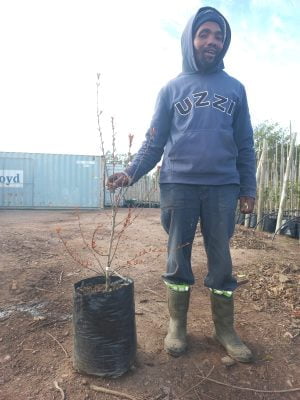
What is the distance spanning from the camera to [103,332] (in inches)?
73.9

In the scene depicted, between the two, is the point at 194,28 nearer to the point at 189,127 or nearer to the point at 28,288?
the point at 189,127

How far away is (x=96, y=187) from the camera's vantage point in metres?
17.0

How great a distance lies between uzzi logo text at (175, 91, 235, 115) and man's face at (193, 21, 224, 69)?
24 centimetres

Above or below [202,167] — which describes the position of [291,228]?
below

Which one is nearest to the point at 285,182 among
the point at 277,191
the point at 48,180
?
the point at 277,191

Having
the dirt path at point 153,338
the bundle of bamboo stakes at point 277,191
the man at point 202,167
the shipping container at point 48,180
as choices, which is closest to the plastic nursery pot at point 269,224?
the bundle of bamboo stakes at point 277,191

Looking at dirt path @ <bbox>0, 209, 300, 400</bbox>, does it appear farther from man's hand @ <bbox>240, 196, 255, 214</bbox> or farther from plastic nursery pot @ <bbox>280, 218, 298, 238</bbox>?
plastic nursery pot @ <bbox>280, 218, 298, 238</bbox>

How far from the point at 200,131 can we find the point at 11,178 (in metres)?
15.7

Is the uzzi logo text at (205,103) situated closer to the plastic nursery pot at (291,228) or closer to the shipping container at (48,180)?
the plastic nursery pot at (291,228)

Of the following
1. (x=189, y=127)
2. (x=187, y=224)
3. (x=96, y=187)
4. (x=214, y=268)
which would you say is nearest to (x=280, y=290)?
(x=214, y=268)

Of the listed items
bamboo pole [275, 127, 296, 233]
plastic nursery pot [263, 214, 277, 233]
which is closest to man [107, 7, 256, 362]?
bamboo pole [275, 127, 296, 233]

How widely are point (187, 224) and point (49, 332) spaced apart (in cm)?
125

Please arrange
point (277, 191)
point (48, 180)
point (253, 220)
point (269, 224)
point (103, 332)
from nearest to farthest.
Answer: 1. point (103, 332)
2. point (269, 224)
3. point (253, 220)
4. point (277, 191)
5. point (48, 180)

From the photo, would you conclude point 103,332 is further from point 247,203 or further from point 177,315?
point 247,203
